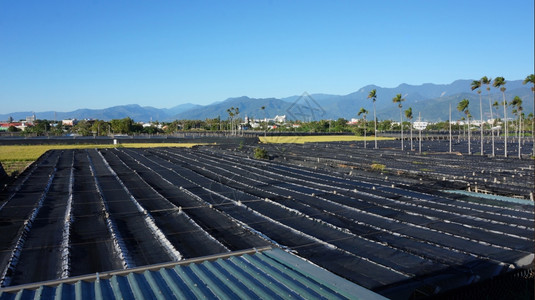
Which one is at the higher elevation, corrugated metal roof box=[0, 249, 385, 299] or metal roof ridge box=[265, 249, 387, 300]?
corrugated metal roof box=[0, 249, 385, 299]

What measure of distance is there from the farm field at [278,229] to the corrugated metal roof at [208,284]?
96 centimetres

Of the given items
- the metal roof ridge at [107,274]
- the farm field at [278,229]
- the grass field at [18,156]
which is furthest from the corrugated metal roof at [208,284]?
the grass field at [18,156]

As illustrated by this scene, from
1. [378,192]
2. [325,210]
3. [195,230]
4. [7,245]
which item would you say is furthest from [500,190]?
[7,245]

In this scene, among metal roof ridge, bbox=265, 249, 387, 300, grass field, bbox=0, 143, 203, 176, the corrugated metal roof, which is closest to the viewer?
the corrugated metal roof

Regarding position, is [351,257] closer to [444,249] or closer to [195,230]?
[444,249]

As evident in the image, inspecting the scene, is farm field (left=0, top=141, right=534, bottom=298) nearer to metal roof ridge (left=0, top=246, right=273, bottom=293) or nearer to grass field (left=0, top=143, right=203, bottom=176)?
metal roof ridge (left=0, top=246, right=273, bottom=293)

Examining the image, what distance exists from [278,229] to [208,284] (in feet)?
14.6

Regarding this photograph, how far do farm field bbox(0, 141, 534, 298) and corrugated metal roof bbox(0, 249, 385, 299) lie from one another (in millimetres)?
960

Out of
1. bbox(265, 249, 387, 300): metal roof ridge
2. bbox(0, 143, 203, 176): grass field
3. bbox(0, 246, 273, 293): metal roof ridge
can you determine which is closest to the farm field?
bbox(265, 249, 387, 300): metal roof ridge

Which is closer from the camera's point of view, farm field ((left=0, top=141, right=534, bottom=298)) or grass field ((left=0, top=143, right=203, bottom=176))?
farm field ((left=0, top=141, right=534, bottom=298))

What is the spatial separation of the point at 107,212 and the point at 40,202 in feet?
13.4

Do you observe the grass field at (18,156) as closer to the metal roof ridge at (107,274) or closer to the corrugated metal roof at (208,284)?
the metal roof ridge at (107,274)

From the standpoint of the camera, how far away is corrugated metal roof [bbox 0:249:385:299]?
5332 millimetres

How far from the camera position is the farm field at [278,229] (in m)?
7.35
